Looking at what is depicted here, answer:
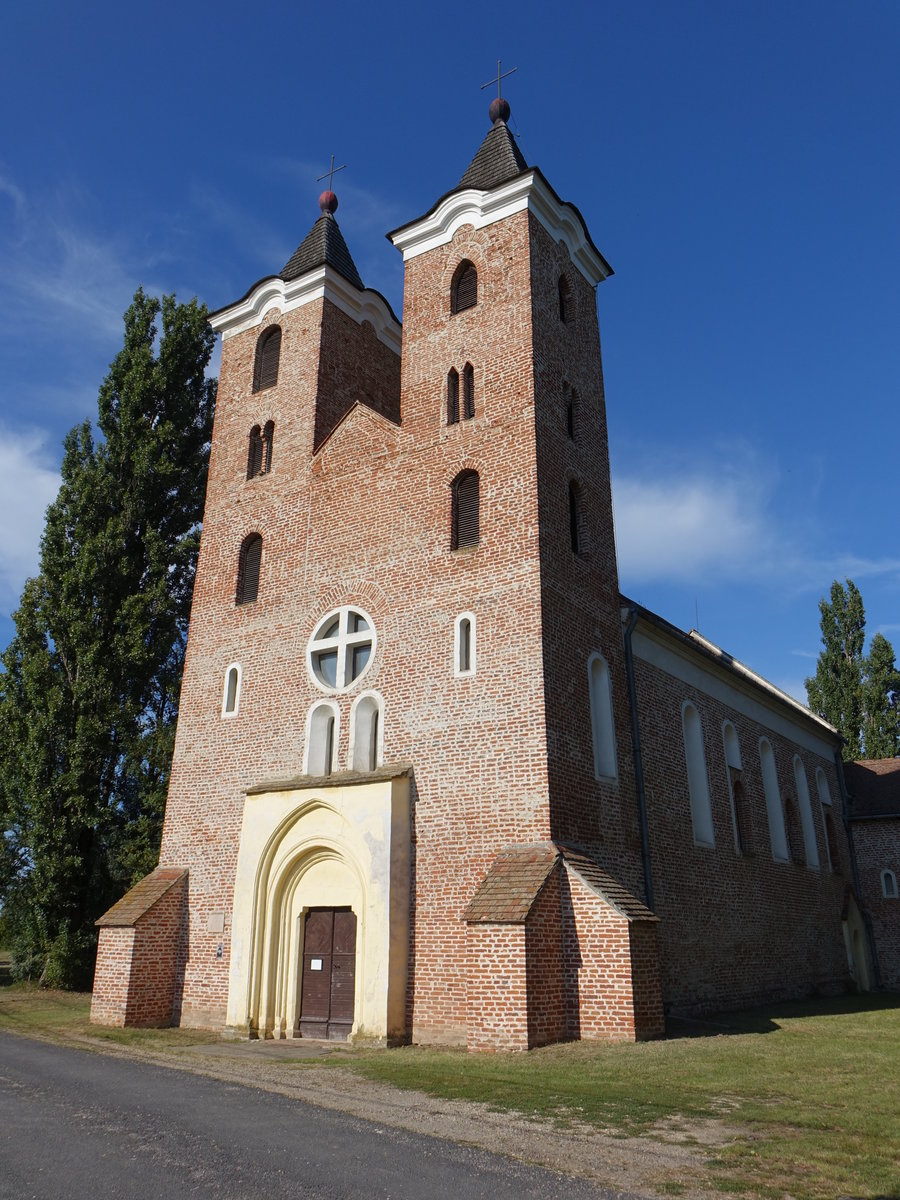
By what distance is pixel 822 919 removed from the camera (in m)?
25.0

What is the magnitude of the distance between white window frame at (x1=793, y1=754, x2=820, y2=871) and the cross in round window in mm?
15305

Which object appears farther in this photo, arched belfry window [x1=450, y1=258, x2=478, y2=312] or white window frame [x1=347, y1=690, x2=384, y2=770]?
arched belfry window [x1=450, y1=258, x2=478, y2=312]

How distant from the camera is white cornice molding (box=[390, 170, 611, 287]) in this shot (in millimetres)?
18766

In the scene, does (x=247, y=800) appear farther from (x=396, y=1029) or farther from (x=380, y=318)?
(x=380, y=318)

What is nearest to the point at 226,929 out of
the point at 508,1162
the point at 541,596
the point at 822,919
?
the point at 541,596

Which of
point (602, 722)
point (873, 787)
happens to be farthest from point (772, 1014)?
point (873, 787)

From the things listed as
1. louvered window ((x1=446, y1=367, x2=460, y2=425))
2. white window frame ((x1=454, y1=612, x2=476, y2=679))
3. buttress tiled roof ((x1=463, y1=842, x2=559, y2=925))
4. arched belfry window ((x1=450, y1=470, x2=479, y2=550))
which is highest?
louvered window ((x1=446, y1=367, x2=460, y2=425))

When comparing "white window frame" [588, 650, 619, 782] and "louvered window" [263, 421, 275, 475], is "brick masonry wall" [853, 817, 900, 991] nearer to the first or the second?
"white window frame" [588, 650, 619, 782]

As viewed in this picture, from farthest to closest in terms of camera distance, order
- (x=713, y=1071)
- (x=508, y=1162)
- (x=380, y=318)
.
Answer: (x=380, y=318) < (x=713, y=1071) < (x=508, y=1162)

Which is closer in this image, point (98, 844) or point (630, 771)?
point (630, 771)

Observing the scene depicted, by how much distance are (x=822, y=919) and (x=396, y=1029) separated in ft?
52.3

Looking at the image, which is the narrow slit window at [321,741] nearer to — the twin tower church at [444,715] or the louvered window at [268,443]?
the twin tower church at [444,715]

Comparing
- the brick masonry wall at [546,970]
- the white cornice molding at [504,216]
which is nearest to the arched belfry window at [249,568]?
the white cornice molding at [504,216]

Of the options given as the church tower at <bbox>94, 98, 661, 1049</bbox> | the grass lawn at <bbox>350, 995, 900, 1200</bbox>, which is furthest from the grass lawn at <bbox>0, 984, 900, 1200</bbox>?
the church tower at <bbox>94, 98, 661, 1049</bbox>
